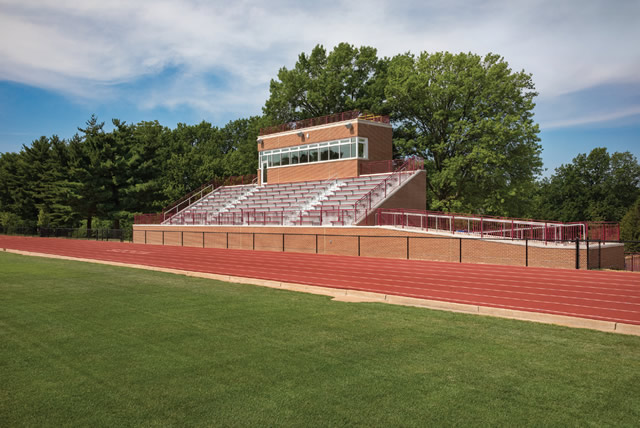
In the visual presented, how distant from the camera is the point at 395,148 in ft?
148

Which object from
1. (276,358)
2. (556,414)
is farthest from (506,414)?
(276,358)

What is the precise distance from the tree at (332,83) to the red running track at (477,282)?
1243 inches

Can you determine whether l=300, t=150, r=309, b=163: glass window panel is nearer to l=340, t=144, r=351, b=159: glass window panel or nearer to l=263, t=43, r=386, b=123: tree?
l=340, t=144, r=351, b=159: glass window panel

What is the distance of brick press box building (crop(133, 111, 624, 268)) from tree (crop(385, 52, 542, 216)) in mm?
4743

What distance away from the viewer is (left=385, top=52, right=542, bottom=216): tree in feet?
128

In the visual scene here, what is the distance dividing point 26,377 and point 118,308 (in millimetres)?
4734

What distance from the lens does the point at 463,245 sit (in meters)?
22.3

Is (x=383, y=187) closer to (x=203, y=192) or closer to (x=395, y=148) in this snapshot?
(x=395, y=148)

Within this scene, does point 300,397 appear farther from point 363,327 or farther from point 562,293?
point 562,293

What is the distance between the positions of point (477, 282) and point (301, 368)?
972cm

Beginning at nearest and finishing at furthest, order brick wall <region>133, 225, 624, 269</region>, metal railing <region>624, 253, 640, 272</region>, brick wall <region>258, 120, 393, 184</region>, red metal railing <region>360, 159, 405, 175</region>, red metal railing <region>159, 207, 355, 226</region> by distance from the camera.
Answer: brick wall <region>133, 225, 624, 269</region>
metal railing <region>624, 253, 640, 272</region>
red metal railing <region>159, 207, 355, 226</region>
red metal railing <region>360, 159, 405, 175</region>
brick wall <region>258, 120, 393, 184</region>

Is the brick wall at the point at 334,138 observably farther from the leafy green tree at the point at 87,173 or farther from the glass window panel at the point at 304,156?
the leafy green tree at the point at 87,173

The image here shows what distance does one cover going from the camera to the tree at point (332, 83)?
165 ft

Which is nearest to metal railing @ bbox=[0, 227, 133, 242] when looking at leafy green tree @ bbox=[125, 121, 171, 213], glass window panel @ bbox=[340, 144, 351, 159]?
leafy green tree @ bbox=[125, 121, 171, 213]
